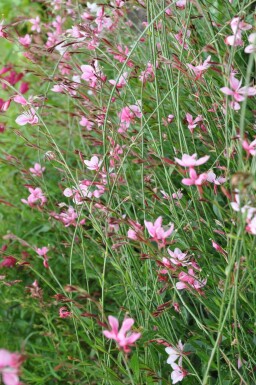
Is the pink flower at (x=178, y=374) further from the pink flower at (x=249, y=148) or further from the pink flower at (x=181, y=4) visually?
the pink flower at (x=181, y=4)

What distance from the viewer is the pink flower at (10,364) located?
0.84 m

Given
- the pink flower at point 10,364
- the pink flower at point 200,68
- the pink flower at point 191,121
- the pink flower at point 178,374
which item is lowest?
the pink flower at point 178,374

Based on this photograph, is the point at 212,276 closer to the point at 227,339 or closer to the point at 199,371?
the point at 227,339

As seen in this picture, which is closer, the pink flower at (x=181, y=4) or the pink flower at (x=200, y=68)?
the pink flower at (x=200, y=68)

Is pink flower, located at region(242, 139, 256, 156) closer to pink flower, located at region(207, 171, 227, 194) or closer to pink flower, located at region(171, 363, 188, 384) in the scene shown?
pink flower, located at region(207, 171, 227, 194)

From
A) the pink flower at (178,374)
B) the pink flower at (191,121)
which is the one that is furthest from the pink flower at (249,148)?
the pink flower at (178,374)

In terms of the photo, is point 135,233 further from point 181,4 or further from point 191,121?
point 181,4

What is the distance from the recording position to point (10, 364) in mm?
846

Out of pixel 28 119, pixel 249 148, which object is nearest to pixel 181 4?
pixel 28 119

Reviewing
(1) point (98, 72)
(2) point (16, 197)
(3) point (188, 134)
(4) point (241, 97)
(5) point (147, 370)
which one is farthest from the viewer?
(2) point (16, 197)

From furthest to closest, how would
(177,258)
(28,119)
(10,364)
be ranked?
(28,119) → (177,258) → (10,364)

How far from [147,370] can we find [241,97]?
0.67 m

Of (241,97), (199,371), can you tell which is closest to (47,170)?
(199,371)

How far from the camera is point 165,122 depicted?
169 centimetres
